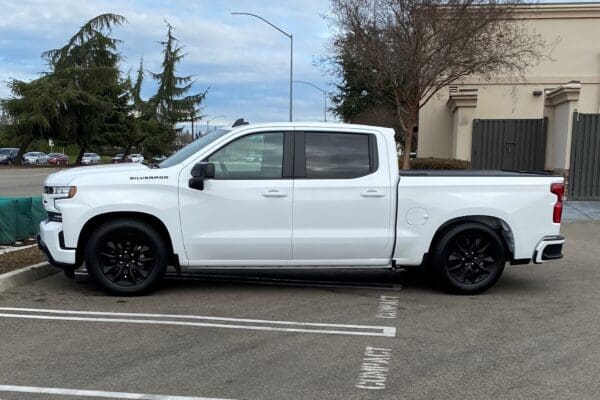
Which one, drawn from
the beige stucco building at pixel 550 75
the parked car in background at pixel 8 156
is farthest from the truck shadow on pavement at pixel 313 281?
the parked car in background at pixel 8 156

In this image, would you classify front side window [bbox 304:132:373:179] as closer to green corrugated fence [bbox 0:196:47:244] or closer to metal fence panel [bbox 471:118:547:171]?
green corrugated fence [bbox 0:196:47:244]

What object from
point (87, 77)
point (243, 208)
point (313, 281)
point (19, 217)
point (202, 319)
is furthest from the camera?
point (87, 77)

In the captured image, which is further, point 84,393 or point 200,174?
point 200,174

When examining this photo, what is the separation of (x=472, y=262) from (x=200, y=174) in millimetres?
3207

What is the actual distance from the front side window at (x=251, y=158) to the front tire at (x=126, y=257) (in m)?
1.02

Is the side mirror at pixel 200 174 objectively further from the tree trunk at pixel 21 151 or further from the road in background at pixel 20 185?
the tree trunk at pixel 21 151

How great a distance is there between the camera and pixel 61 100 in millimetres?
43406

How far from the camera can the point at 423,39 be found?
17578 mm

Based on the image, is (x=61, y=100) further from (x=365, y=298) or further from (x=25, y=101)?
(x=365, y=298)

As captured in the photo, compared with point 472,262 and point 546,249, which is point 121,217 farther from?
point 546,249

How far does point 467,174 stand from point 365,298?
6.03 ft

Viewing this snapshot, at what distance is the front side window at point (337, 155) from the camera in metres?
6.44

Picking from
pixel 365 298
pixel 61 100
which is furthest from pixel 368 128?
pixel 61 100

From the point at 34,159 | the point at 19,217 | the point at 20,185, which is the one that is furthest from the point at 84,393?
the point at 34,159
